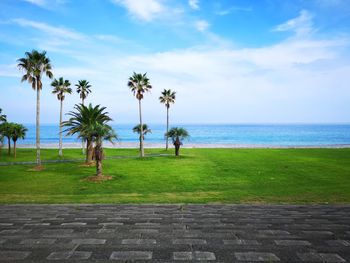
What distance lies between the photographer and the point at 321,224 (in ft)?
31.5

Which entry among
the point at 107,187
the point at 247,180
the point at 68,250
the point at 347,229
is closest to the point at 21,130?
the point at 107,187

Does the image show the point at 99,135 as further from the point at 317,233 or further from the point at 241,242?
the point at 317,233

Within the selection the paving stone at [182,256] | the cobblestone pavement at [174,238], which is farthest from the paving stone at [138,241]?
the paving stone at [182,256]

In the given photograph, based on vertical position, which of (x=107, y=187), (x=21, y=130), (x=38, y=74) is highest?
(x=38, y=74)

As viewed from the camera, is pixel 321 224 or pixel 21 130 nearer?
pixel 321 224

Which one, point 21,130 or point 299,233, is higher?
point 21,130

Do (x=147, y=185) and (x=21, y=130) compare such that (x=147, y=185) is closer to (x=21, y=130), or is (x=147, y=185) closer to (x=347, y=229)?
(x=347, y=229)

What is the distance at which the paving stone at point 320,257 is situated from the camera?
6.18 metres

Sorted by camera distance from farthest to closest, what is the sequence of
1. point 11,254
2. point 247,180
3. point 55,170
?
point 55,170
point 247,180
point 11,254

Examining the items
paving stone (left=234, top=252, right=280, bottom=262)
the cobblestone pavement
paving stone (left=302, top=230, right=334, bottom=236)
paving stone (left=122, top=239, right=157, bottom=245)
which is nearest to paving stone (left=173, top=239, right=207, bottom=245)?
the cobblestone pavement

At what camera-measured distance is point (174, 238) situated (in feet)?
25.8

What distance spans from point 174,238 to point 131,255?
1.74 metres

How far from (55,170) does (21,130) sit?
27.3 m

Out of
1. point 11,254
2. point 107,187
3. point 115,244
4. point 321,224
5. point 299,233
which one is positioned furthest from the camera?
point 107,187
